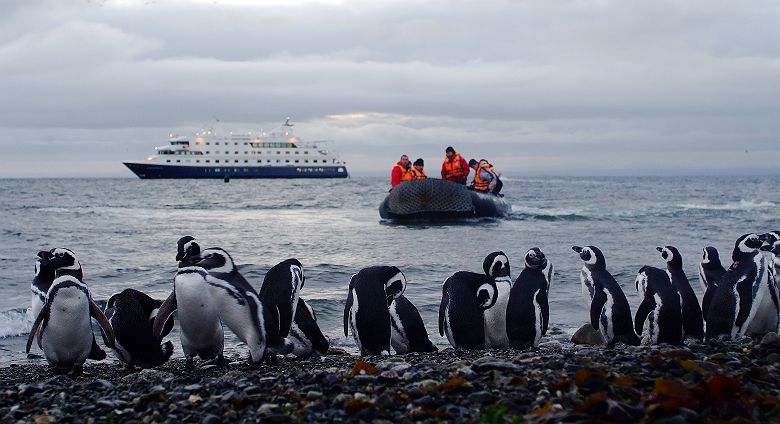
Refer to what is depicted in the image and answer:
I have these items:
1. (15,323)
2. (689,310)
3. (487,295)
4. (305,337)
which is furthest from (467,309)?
(15,323)

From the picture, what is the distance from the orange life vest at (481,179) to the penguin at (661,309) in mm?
18700

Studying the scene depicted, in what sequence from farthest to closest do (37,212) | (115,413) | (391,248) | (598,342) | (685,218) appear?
1. (37,212)
2. (685,218)
3. (391,248)
4. (598,342)
5. (115,413)

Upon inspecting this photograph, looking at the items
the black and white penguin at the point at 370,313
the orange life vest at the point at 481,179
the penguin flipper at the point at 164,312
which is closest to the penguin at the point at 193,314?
the penguin flipper at the point at 164,312

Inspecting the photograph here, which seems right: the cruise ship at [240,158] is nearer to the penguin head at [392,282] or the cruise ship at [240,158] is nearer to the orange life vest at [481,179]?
the orange life vest at [481,179]

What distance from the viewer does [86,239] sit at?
73.7 feet

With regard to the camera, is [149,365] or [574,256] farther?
[574,256]

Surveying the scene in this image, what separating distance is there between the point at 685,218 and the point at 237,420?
28.6 meters

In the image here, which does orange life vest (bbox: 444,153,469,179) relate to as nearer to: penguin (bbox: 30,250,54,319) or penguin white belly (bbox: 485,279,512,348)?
penguin white belly (bbox: 485,279,512,348)

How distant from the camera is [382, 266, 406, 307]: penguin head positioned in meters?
8.12

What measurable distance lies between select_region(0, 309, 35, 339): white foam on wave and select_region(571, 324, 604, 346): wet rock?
637 centimetres

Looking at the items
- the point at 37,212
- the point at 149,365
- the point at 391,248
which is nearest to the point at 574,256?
the point at 391,248

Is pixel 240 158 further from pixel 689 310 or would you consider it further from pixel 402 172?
pixel 689 310

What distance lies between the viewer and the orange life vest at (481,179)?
1048 inches

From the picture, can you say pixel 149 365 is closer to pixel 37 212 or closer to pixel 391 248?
pixel 391 248
